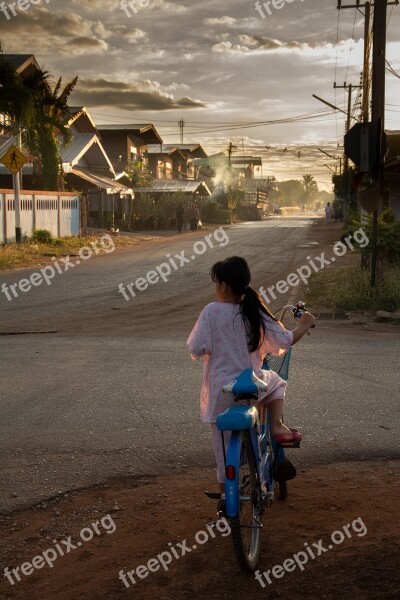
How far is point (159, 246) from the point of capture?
29547 millimetres

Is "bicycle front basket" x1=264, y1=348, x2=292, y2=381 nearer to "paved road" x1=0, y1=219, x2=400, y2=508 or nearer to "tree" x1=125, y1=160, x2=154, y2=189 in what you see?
"paved road" x1=0, y1=219, x2=400, y2=508

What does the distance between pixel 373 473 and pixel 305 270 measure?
1523cm

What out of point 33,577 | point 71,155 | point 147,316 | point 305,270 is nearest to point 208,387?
point 33,577

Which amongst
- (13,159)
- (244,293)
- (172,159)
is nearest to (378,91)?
(244,293)

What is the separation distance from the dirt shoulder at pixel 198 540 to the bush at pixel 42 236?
22.2m

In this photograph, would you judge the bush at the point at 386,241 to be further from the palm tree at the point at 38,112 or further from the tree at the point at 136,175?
the tree at the point at 136,175

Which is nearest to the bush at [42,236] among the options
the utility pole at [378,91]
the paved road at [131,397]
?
the paved road at [131,397]

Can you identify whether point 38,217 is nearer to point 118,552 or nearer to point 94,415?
point 94,415

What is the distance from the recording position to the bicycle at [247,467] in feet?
10.5

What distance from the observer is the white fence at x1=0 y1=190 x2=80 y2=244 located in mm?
24141

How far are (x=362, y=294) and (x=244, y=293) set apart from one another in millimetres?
8974

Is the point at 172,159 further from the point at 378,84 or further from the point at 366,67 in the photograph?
the point at 378,84

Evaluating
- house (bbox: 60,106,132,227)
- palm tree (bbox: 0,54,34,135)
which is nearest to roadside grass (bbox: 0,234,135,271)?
palm tree (bbox: 0,54,34,135)

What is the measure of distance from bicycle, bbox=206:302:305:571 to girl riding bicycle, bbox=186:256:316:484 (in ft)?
0.56
